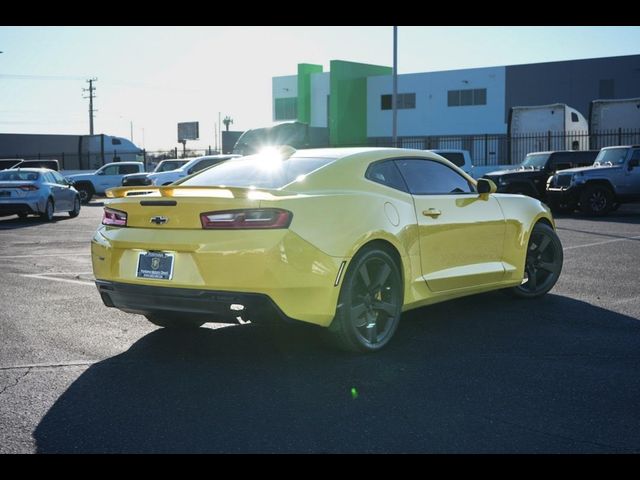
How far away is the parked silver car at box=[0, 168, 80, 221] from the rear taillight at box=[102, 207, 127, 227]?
16.2 m

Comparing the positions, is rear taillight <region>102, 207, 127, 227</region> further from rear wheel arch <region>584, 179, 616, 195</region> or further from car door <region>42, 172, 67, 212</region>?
rear wheel arch <region>584, 179, 616, 195</region>

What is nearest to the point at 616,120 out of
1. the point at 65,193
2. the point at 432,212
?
the point at 65,193

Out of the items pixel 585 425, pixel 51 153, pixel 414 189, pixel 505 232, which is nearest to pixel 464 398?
pixel 585 425

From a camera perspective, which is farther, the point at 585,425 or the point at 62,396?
the point at 62,396

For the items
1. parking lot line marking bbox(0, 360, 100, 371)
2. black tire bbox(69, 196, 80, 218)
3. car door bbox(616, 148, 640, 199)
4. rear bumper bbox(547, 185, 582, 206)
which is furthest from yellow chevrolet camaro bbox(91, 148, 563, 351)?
black tire bbox(69, 196, 80, 218)

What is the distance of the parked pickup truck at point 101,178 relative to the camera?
→ 35156 millimetres

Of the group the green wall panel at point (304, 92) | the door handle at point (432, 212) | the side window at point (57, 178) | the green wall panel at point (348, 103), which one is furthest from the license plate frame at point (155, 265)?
the green wall panel at point (304, 92)

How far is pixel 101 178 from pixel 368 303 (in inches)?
1220

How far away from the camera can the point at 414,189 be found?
6945mm

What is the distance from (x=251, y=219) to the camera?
221 inches

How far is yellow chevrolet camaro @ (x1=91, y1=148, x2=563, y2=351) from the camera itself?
559 cm
